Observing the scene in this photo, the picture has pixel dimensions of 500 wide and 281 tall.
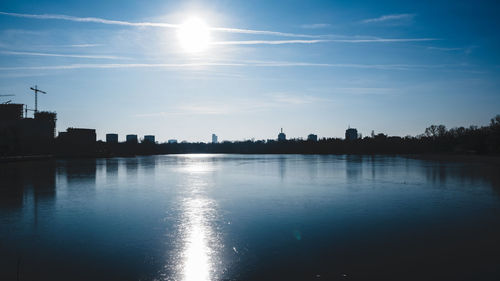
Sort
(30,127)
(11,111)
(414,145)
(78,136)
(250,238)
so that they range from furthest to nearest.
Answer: (414,145) → (78,136) → (11,111) → (30,127) → (250,238)

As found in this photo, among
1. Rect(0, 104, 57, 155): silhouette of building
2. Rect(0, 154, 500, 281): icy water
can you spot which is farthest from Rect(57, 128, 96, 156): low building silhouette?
Rect(0, 154, 500, 281): icy water

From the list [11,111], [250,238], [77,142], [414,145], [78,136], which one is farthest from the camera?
[414,145]

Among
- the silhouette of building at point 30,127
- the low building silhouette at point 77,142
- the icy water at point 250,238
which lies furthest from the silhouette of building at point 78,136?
the icy water at point 250,238

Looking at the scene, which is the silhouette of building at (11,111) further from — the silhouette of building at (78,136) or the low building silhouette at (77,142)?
the silhouette of building at (78,136)

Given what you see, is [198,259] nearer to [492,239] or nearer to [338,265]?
[338,265]

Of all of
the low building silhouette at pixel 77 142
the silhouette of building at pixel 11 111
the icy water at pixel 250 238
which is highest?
the silhouette of building at pixel 11 111

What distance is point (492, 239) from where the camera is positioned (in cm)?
1105

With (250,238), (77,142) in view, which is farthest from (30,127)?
(250,238)

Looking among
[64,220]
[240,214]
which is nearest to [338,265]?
[240,214]

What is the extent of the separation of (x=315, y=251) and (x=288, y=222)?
3939mm

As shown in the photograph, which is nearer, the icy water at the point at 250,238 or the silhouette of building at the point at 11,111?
the icy water at the point at 250,238

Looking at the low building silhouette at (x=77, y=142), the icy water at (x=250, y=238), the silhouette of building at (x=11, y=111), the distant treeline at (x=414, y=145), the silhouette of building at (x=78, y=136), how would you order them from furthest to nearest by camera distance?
the silhouette of building at (x=78, y=136) < the low building silhouette at (x=77, y=142) < the silhouette of building at (x=11, y=111) < the distant treeline at (x=414, y=145) < the icy water at (x=250, y=238)

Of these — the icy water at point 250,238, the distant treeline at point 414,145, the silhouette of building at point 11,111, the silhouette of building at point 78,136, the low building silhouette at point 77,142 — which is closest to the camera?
the icy water at point 250,238

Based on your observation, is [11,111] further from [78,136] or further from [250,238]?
[250,238]
